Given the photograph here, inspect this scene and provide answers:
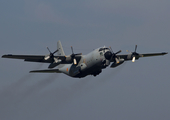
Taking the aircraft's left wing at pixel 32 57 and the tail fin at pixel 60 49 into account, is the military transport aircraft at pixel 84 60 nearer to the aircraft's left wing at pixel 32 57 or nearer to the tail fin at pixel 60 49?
the aircraft's left wing at pixel 32 57

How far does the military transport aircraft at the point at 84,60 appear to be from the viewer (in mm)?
39750

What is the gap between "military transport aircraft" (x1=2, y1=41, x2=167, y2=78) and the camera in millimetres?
39750

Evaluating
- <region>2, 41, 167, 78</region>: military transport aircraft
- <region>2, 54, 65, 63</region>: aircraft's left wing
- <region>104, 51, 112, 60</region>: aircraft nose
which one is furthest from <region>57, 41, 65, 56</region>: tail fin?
Result: <region>104, 51, 112, 60</region>: aircraft nose

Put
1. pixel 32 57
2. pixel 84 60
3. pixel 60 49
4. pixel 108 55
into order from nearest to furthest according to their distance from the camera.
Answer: pixel 108 55 → pixel 32 57 → pixel 84 60 → pixel 60 49

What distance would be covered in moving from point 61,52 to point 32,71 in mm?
9648

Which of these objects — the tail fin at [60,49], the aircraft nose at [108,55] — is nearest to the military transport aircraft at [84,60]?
the aircraft nose at [108,55]

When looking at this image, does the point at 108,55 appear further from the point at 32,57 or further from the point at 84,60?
the point at 32,57

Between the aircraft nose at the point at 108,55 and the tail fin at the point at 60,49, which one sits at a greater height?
the aircraft nose at the point at 108,55

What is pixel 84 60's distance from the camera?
137 ft

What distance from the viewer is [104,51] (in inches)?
1572

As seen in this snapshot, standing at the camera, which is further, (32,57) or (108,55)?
(32,57)

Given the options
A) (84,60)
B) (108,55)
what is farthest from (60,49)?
(108,55)

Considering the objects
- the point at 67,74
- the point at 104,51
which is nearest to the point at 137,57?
the point at 104,51

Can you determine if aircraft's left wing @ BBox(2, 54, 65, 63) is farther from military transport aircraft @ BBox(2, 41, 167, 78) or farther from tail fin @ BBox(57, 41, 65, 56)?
tail fin @ BBox(57, 41, 65, 56)
